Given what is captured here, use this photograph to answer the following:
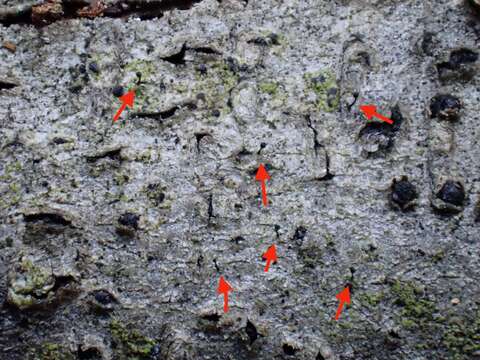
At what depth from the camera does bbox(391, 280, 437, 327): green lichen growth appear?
1445 millimetres

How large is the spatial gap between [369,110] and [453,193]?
0.32 metres

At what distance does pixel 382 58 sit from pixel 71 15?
92 centimetres

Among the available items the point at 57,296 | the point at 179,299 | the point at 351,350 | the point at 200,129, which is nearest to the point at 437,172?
the point at 351,350

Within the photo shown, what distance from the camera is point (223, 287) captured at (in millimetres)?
1493

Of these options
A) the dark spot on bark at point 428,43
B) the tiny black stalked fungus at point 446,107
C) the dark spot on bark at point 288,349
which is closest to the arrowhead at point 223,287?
the dark spot on bark at point 288,349

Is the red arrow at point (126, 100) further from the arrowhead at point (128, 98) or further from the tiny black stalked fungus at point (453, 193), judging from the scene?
the tiny black stalked fungus at point (453, 193)

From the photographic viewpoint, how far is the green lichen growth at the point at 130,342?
4.89ft

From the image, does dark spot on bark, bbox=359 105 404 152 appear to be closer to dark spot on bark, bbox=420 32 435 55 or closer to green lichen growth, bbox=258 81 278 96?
dark spot on bark, bbox=420 32 435 55

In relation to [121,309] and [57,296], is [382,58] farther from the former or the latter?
[57,296]

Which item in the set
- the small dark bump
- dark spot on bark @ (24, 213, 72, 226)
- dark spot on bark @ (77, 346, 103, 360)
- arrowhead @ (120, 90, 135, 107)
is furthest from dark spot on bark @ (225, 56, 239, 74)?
dark spot on bark @ (77, 346, 103, 360)

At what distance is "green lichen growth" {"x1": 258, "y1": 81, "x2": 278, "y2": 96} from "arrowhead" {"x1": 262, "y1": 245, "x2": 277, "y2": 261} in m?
0.45

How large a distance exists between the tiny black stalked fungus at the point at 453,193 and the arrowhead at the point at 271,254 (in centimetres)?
48

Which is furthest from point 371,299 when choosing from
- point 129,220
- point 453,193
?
point 129,220

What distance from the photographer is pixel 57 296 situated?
58.0 inches
